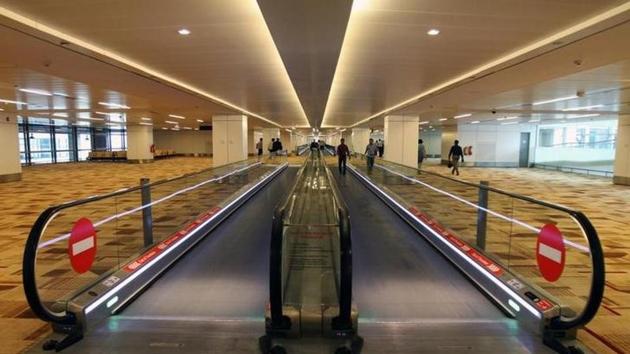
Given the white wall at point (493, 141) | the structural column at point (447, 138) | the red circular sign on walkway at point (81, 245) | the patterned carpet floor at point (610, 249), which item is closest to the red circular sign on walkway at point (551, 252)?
the patterned carpet floor at point (610, 249)

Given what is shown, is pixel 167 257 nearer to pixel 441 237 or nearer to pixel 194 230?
pixel 194 230

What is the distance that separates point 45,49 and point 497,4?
22.1 feet

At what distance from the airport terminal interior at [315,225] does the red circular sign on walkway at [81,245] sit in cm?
2

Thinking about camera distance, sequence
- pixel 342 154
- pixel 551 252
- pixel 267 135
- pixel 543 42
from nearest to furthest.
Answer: pixel 551 252 → pixel 543 42 → pixel 342 154 → pixel 267 135

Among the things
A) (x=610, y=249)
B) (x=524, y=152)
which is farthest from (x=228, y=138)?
(x=524, y=152)

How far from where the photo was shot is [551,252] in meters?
3.54

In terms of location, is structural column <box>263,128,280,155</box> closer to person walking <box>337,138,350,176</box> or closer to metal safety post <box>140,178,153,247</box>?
person walking <box>337,138,350,176</box>

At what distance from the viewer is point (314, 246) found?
249 inches

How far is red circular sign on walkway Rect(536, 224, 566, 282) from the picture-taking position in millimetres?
3422

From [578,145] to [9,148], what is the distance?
3349cm

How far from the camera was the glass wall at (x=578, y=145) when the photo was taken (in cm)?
2484

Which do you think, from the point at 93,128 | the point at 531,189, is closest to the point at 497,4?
the point at 531,189

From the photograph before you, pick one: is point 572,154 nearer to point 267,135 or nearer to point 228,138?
point 228,138

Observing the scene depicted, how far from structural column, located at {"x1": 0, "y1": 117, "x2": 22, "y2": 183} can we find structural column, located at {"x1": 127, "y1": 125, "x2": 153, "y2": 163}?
1313 cm
